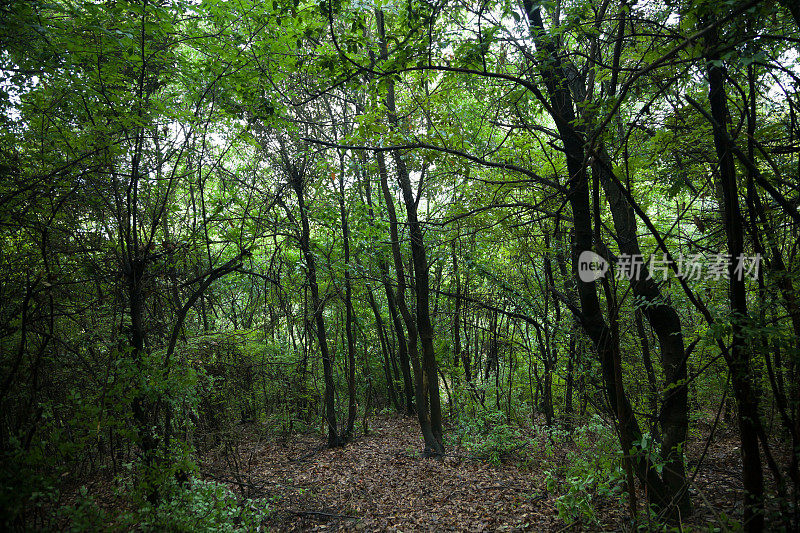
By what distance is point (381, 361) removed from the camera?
14.4 metres

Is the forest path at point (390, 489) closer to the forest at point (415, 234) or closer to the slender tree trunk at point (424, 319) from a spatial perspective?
the forest at point (415, 234)

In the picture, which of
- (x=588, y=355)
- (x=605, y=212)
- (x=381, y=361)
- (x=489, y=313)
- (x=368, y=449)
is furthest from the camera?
(x=381, y=361)

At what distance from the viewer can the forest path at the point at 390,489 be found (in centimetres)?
550

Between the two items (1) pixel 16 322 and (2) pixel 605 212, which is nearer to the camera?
(1) pixel 16 322

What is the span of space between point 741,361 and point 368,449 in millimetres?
7696

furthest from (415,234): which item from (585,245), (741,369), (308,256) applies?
(741,369)

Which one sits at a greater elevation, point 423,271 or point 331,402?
point 423,271

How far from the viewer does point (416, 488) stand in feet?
→ 22.2

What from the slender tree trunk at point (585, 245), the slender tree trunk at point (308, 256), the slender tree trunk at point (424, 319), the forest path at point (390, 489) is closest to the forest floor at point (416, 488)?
the forest path at point (390, 489)

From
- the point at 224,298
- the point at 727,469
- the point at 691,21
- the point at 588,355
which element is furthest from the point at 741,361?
the point at 224,298

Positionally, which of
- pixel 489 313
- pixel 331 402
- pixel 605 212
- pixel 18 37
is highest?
pixel 18 37

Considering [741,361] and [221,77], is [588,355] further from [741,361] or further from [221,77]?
[221,77]

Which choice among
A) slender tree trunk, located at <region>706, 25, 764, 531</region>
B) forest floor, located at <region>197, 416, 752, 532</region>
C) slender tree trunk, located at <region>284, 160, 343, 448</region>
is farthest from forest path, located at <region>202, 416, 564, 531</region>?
slender tree trunk, located at <region>706, 25, 764, 531</region>

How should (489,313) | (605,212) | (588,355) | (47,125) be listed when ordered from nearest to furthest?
1. (47,125)
2. (588,355)
3. (605,212)
4. (489,313)
